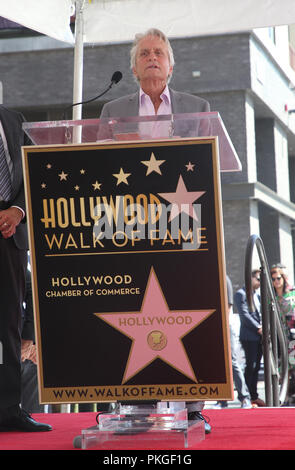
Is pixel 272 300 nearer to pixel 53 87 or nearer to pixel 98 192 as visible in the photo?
pixel 98 192

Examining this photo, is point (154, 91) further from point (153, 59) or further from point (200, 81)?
point (200, 81)

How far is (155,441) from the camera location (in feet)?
8.95

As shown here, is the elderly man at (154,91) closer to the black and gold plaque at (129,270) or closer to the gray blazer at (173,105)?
the gray blazer at (173,105)

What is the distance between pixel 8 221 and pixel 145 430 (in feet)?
3.62

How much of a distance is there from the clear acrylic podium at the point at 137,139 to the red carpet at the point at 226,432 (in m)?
0.07

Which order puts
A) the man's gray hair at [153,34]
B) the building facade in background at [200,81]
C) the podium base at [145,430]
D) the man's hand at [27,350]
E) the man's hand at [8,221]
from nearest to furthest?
the podium base at [145,430], the man's hand at [8,221], the man's gray hair at [153,34], the man's hand at [27,350], the building facade in background at [200,81]

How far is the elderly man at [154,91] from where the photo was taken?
3.37 metres

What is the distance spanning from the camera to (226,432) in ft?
10.1

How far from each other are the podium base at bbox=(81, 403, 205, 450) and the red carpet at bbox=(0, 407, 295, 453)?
0.14 feet

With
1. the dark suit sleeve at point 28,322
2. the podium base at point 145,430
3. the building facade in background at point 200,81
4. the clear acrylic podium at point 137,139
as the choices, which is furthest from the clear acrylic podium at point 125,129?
the building facade in background at point 200,81

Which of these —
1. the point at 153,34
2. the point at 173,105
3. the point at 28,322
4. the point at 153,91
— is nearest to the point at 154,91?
the point at 153,91

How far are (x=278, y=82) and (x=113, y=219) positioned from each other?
60.1 feet

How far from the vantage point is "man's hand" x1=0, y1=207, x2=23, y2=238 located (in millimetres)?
3301

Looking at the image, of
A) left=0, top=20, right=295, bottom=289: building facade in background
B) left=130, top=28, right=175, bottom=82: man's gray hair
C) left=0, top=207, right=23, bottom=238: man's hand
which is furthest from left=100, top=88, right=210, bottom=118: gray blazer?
left=0, top=20, right=295, bottom=289: building facade in background
